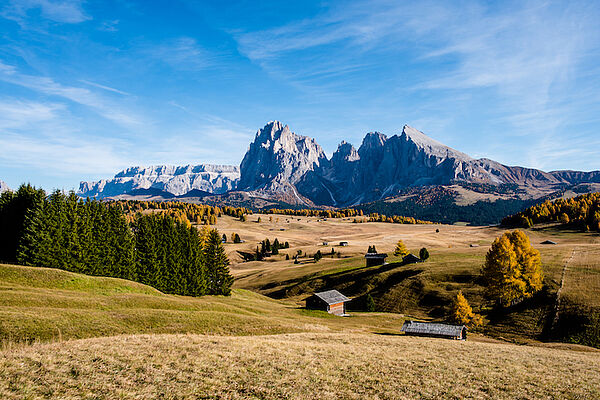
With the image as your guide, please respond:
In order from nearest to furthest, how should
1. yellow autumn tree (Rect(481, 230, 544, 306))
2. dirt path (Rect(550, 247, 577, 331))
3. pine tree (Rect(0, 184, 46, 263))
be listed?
dirt path (Rect(550, 247, 577, 331)) → pine tree (Rect(0, 184, 46, 263)) → yellow autumn tree (Rect(481, 230, 544, 306))

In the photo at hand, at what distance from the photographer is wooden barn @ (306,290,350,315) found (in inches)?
2598

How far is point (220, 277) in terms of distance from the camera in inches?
2616

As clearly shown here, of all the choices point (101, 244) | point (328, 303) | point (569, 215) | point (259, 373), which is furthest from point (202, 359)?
point (569, 215)

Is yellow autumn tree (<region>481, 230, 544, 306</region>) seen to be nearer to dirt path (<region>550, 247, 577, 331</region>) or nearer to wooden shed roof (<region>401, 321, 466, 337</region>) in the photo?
dirt path (<region>550, 247, 577, 331</region>)

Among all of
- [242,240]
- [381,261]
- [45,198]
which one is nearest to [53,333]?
[45,198]

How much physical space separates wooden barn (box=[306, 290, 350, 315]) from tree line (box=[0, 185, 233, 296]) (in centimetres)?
1817

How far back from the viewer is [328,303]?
2586 inches

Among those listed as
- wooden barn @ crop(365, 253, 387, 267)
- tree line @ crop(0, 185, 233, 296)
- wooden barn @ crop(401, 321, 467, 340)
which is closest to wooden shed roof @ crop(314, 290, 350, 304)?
tree line @ crop(0, 185, 233, 296)

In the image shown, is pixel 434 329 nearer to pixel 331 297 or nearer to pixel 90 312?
pixel 331 297

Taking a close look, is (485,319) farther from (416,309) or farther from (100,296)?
(100,296)

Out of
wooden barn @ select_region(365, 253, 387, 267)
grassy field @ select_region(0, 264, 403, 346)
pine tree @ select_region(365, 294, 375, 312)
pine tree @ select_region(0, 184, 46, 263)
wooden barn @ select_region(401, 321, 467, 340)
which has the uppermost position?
pine tree @ select_region(0, 184, 46, 263)

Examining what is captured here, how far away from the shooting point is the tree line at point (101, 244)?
51531 millimetres

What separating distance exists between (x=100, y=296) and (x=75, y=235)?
70.1 ft

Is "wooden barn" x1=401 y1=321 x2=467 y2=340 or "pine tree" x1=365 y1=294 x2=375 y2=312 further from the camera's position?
"pine tree" x1=365 y1=294 x2=375 y2=312
